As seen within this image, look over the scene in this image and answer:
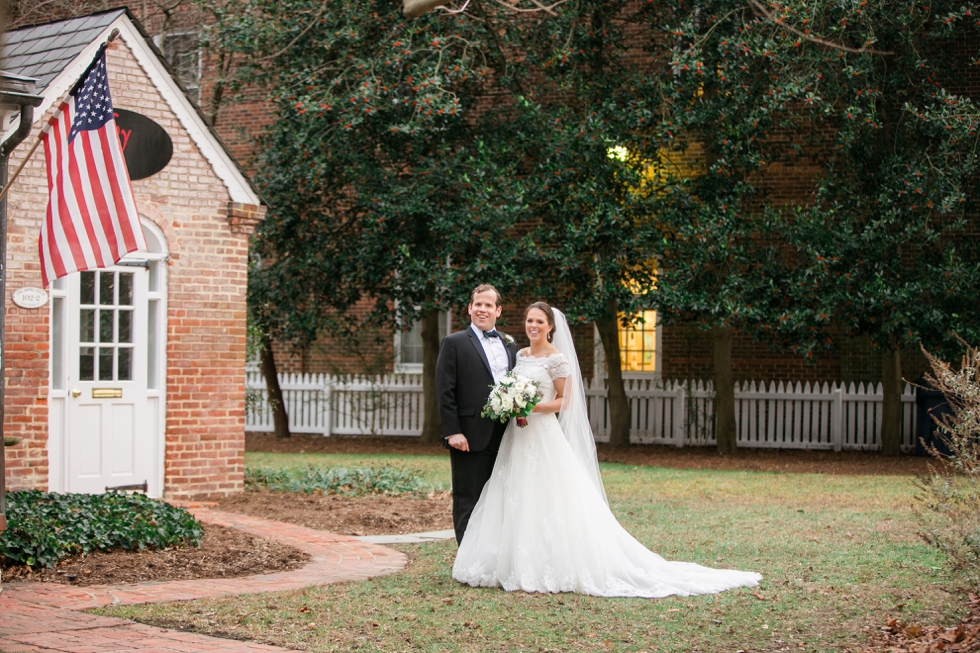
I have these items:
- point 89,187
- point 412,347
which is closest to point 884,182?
point 412,347

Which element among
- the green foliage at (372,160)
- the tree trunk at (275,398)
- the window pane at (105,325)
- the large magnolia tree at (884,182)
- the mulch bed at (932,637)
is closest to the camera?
the mulch bed at (932,637)

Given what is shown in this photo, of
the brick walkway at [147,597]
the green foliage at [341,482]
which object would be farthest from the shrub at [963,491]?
the green foliage at [341,482]

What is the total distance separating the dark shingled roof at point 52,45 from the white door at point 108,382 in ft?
6.73

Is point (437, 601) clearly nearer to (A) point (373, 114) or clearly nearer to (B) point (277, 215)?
(A) point (373, 114)

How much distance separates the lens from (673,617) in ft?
20.7

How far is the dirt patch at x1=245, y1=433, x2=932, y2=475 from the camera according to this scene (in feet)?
55.5

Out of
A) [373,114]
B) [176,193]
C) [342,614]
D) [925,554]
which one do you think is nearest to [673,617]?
[342,614]

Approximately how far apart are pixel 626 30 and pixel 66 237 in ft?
47.7

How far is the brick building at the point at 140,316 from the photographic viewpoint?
10.7 meters

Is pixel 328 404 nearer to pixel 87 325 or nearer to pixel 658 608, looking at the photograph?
pixel 87 325

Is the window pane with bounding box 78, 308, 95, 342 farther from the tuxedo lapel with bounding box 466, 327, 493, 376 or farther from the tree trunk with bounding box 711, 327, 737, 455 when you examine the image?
the tree trunk with bounding box 711, 327, 737, 455

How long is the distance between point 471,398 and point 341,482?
630cm

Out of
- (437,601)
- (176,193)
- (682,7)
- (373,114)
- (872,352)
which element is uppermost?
(682,7)

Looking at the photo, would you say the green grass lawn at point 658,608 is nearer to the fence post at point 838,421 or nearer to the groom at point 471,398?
the groom at point 471,398
